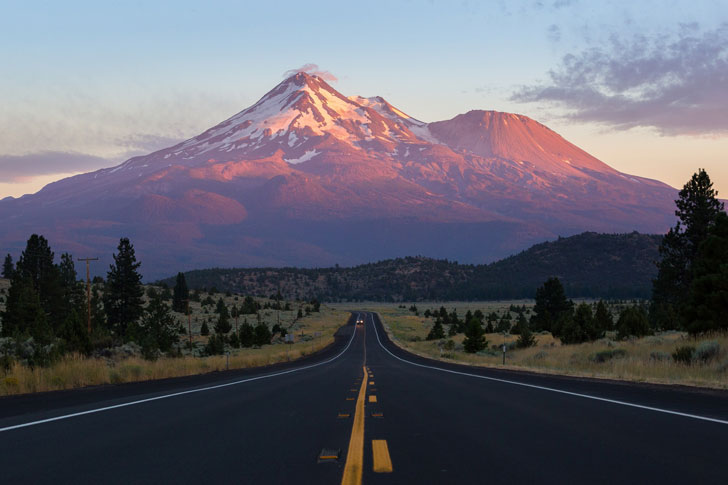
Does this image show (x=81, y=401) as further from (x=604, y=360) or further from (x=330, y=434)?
(x=604, y=360)

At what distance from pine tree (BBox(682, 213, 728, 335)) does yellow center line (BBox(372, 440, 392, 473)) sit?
79.6 feet

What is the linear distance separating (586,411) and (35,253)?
68.1m

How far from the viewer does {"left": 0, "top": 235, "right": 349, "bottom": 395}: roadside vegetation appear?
21594 millimetres

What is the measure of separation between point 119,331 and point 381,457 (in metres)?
62.8

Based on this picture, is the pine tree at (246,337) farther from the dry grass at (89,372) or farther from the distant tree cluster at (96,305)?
the dry grass at (89,372)

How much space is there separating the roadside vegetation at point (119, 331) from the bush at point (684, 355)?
18249 millimetres

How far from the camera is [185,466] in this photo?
705 cm

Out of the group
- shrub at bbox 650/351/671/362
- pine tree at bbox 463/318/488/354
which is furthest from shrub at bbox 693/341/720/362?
pine tree at bbox 463/318/488/354

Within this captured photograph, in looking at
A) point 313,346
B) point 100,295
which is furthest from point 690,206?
point 100,295

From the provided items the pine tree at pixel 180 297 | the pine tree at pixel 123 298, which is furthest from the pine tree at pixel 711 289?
the pine tree at pixel 180 297

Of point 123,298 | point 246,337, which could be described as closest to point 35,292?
point 123,298

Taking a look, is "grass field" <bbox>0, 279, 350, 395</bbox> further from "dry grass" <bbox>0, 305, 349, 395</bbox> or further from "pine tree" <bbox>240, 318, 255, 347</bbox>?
"pine tree" <bbox>240, 318, 255, 347</bbox>

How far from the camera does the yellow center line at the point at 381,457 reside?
6805mm

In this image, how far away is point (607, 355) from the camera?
28.3 m
